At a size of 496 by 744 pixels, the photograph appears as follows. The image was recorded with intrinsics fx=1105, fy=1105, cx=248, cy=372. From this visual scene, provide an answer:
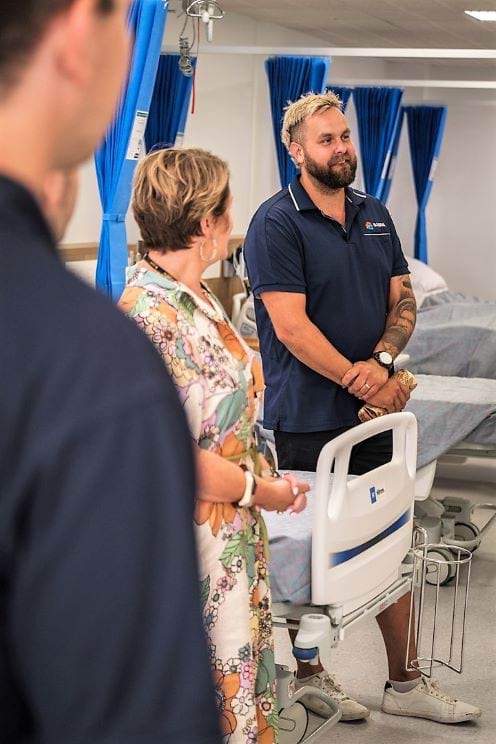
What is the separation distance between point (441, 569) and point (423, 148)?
26.4 feet

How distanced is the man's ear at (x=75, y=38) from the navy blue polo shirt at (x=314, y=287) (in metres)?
2.56

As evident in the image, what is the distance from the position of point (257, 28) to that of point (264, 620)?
7.68m

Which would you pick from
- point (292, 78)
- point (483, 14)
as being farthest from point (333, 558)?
point (483, 14)

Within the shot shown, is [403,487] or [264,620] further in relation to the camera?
[403,487]

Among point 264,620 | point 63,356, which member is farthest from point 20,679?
point 264,620

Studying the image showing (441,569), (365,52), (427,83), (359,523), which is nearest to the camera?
(359,523)

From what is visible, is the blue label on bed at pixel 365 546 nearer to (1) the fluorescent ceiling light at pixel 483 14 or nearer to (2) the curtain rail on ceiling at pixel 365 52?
(2) the curtain rail on ceiling at pixel 365 52

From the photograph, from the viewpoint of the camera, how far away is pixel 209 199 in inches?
90.0

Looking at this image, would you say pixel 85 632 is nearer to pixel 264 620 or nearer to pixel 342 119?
pixel 264 620

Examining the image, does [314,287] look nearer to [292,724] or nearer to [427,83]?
[292,724]

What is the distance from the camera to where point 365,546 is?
2969mm

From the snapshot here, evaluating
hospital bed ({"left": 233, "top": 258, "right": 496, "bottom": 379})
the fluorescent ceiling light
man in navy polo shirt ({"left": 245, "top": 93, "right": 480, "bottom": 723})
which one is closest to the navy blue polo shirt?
man in navy polo shirt ({"left": 245, "top": 93, "right": 480, "bottom": 723})

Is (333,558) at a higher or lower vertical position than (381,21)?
lower

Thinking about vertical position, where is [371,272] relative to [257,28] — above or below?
below
